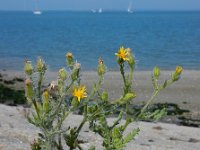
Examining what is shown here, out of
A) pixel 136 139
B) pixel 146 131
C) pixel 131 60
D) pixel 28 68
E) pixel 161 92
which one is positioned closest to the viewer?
pixel 28 68

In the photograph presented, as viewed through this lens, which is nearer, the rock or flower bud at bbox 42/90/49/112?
flower bud at bbox 42/90/49/112

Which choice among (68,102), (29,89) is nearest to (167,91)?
(68,102)

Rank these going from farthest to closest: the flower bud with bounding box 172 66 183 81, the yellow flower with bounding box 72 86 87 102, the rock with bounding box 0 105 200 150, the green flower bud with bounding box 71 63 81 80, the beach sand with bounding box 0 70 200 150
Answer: the beach sand with bounding box 0 70 200 150 < the rock with bounding box 0 105 200 150 < the flower bud with bounding box 172 66 183 81 < the green flower bud with bounding box 71 63 81 80 < the yellow flower with bounding box 72 86 87 102

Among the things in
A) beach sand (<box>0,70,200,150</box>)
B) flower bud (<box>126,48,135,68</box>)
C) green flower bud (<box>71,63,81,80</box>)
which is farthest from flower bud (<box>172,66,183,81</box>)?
beach sand (<box>0,70,200,150</box>)

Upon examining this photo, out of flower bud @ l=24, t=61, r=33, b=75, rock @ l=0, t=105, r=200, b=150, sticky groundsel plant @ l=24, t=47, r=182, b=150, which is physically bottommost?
rock @ l=0, t=105, r=200, b=150

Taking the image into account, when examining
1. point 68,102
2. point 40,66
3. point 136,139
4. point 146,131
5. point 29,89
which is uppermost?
point 40,66

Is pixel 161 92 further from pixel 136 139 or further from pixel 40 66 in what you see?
pixel 40 66

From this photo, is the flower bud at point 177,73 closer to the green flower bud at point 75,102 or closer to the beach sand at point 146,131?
the green flower bud at point 75,102

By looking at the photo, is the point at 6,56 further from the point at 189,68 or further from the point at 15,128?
the point at 15,128

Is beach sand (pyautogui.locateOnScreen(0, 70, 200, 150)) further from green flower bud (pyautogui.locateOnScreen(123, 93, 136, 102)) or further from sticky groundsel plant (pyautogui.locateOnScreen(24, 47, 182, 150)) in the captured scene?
green flower bud (pyautogui.locateOnScreen(123, 93, 136, 102))

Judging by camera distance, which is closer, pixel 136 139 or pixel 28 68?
pixel 28 68

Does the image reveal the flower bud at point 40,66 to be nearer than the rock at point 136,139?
Yes

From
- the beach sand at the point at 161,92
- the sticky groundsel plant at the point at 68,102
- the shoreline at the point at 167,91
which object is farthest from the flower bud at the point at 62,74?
the beach sand at the point at 161,92

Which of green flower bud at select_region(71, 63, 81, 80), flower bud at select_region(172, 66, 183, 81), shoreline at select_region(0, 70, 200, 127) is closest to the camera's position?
green flower bud at select_region(71, 63, 81, 80)
